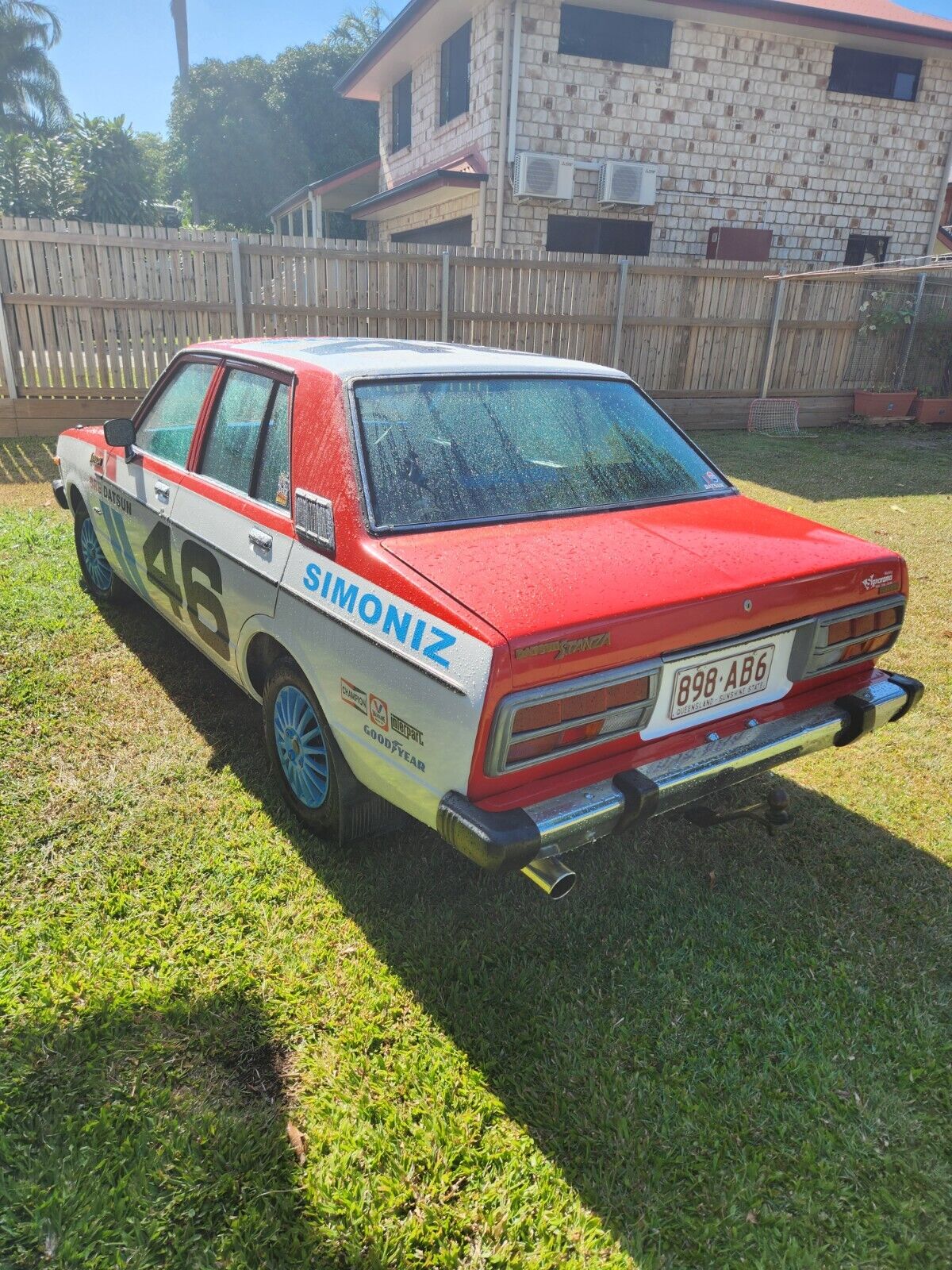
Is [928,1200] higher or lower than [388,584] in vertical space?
lower

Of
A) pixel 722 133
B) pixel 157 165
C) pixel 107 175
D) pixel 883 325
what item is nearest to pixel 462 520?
pixel 883 325

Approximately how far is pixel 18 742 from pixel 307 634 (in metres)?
1.77

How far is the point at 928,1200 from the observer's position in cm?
194

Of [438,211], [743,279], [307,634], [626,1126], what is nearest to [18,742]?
[307,634]

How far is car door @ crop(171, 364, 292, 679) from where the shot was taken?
2.97 m

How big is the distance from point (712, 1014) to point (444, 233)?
17.4m

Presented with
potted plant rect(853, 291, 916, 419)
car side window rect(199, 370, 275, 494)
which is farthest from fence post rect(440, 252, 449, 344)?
car side window rect(199, 370, 275, 494)

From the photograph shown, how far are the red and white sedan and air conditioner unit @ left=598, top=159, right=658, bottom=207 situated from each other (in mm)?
12350

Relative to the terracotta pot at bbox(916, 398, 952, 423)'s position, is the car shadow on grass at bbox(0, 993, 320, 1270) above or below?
below

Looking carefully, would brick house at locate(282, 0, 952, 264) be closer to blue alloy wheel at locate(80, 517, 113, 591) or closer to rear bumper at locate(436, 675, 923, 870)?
blue alloy wheel at locate(80, 517, 113, 591)

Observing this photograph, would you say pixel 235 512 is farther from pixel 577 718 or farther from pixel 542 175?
pixel 542 175

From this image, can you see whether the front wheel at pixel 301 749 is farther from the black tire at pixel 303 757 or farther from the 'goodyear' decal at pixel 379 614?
the 'goodyear' decal at pixel 379 614

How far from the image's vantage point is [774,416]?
12398 mm

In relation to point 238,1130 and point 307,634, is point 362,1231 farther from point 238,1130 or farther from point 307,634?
point 307,634
